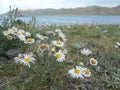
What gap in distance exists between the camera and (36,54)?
11.5ft

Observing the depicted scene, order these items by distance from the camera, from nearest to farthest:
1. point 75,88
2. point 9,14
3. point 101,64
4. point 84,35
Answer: point 75,88 < point 101,64 < point 9,14 < point 84,35

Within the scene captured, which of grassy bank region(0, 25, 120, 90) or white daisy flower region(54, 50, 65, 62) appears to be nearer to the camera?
A: white daisy flower region(54, 50, 65, 62)

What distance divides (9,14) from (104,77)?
2.05 metres

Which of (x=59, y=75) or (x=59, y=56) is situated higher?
(x=59, y=56)

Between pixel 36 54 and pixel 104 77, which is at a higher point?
pixel 36 54

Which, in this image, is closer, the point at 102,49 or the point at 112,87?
the point at 112,87

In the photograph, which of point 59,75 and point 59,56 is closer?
point 59,56

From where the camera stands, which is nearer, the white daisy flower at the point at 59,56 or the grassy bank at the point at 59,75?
the white daisy flower at the point at 59,56

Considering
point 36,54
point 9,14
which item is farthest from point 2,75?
point 9,14

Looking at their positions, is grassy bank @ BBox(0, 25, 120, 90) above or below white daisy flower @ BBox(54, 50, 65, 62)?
below

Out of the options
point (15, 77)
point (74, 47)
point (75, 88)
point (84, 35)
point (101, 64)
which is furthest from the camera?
point (84, 35)

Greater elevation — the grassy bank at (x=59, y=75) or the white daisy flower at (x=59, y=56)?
the white daisy flower at (x=59, y=56)

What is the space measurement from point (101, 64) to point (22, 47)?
1.07m

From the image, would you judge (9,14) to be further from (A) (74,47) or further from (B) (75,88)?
(B) (75,88)
